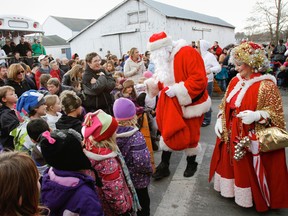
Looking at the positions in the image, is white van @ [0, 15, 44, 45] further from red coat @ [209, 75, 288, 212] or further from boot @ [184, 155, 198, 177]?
red coat @ [209, 75, 288, 212]

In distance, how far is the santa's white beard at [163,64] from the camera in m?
3.69

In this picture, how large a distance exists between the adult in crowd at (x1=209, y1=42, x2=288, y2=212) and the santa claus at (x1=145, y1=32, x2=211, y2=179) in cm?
67

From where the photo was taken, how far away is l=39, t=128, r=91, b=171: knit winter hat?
1807mm

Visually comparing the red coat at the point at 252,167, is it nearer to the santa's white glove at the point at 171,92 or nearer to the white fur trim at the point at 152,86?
the santa's white glove at the point at 171,92

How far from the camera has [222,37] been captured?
100 feet

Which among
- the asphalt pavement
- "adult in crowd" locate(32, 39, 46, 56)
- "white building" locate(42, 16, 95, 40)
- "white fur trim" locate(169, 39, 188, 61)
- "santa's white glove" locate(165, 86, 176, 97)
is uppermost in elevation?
"white building" locate(42, 16, 95, 40)

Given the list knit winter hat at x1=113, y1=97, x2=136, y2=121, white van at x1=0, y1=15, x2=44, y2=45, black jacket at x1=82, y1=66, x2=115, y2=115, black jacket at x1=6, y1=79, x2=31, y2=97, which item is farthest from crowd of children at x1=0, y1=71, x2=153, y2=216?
white van at x1=0, y1=15, x2=44, y2=45

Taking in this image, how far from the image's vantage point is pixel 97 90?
429 centimetres

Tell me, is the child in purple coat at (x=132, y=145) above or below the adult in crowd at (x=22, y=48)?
below

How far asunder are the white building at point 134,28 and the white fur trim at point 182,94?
1717 centimetres

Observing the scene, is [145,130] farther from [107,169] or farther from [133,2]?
[133,2]

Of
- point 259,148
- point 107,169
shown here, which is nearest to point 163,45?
point 259,148

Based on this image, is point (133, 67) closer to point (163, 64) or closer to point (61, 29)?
point (163, 64)

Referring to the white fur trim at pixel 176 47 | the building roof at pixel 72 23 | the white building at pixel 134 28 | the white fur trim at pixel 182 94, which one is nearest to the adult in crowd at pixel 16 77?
the white fur trim at pixel 176 47
